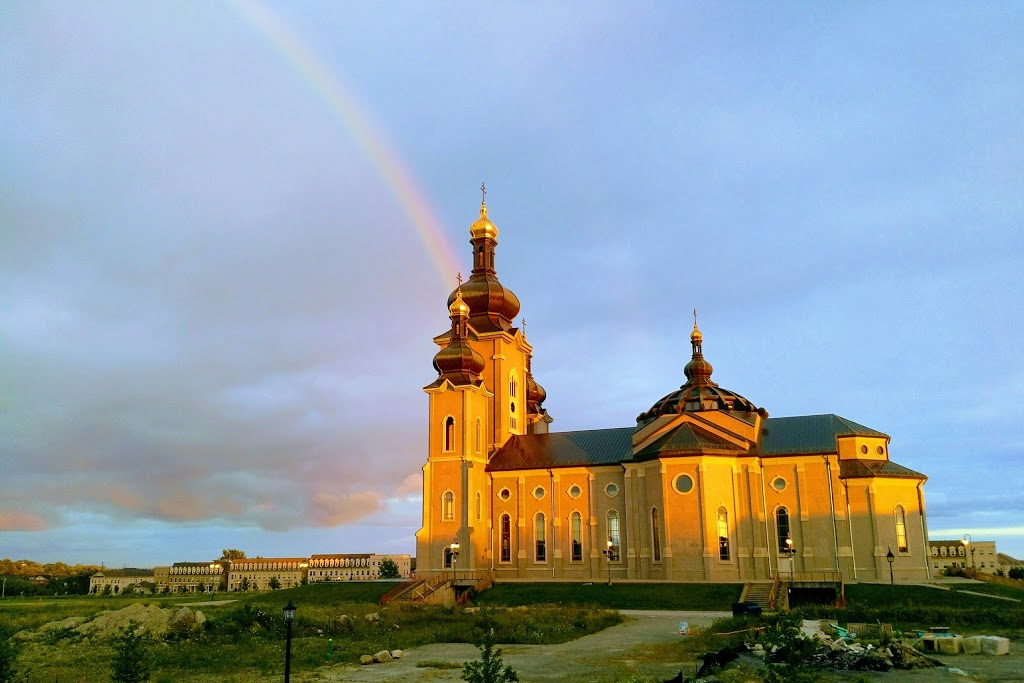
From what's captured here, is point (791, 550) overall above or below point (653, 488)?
below

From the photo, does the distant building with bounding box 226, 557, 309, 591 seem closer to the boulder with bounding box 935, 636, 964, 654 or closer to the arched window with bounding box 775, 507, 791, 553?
the arched window with bounding box 775, 507, 791, 553

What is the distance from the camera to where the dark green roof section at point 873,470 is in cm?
4212

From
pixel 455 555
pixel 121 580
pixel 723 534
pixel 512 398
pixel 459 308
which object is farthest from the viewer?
pixel 121 580

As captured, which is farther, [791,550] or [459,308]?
[459,308]

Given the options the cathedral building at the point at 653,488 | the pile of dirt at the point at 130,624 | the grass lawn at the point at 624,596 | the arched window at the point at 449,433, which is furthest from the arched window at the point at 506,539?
the pile of dirt at the point at 130,624

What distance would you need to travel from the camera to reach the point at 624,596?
1507 inches

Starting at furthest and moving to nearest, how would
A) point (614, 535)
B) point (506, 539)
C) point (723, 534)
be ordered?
point (506, 539) → point (614, 535) → point (723, 534)

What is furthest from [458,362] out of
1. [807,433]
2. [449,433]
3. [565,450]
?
[807,433]

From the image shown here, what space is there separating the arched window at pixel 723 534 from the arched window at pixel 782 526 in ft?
9.74

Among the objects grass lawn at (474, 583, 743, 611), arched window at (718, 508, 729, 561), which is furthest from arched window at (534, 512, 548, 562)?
arched window at (718, 508, 729, 561)

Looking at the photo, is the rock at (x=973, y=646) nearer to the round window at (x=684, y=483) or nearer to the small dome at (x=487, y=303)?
the round window at (x=684, y=483)

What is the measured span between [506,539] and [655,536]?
9627 millimetres

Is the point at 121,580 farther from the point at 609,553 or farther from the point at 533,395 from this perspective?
the point at 609,553

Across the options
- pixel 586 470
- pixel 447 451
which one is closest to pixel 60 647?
pixel 447 451
